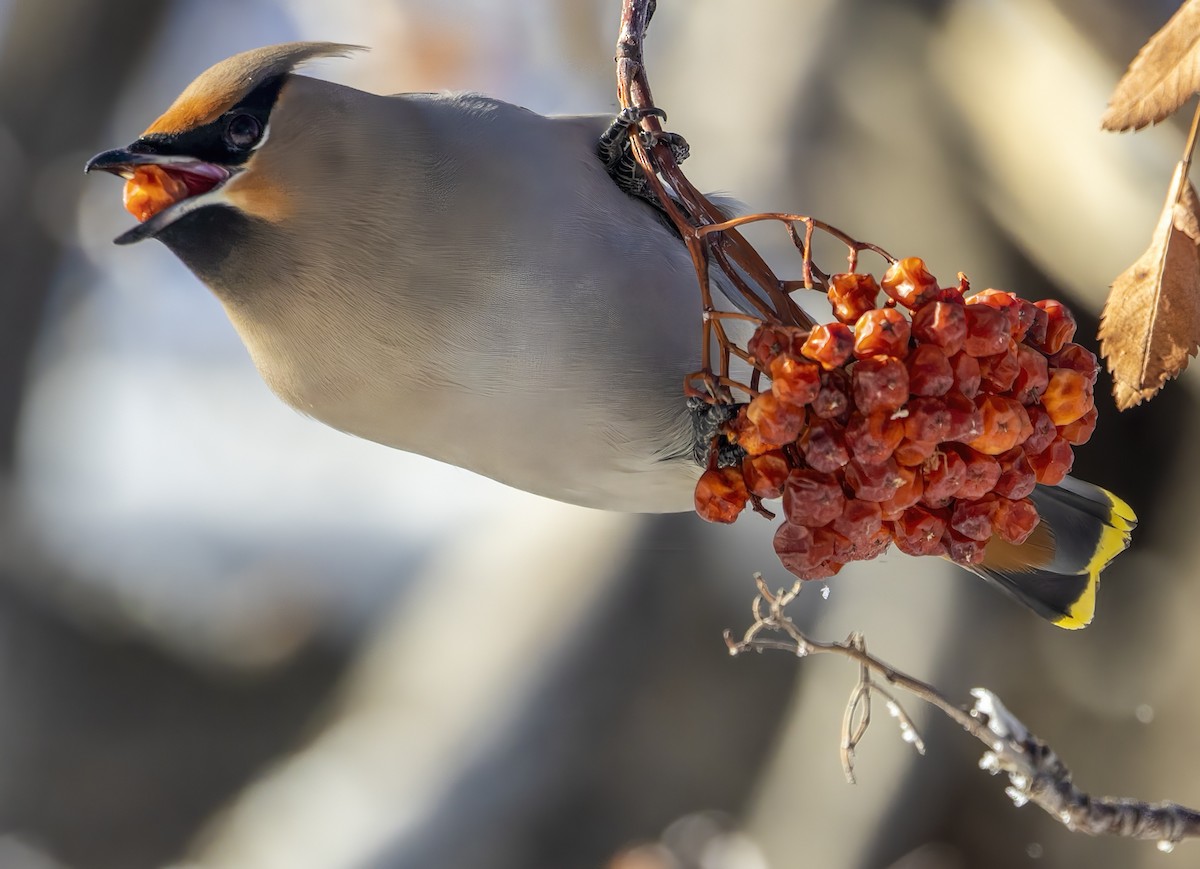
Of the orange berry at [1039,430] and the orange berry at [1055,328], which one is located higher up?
the orange berry at [1055,328]

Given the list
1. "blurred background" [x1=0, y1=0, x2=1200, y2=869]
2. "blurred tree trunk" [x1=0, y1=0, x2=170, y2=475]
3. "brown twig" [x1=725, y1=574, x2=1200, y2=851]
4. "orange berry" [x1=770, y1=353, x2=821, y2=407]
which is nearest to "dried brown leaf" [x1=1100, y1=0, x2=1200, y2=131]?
"orange berry" [x1=770, y1=353, x2=821, y2=407]

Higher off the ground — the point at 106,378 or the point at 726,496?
the point at 726,496

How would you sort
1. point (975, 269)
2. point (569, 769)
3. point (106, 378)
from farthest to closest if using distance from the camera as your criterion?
point (106, 378), point (569, 769), point (975, 269)

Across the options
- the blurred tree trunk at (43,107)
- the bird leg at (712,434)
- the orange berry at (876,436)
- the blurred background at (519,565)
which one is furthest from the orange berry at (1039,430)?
the blurred tree trunk at (43,107)

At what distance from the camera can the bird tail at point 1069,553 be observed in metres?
1.10

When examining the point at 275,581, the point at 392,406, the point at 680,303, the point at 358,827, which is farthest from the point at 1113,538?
the point at 275,581

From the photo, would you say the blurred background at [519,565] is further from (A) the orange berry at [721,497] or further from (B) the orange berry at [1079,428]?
(A) the orange berry at [721,497]

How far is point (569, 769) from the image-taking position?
244cm

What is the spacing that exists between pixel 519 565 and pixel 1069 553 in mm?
1636

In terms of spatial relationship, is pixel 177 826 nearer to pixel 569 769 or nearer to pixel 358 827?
pixel 358 827

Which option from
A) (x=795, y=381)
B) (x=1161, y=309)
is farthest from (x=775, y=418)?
(x=1161, y=309)

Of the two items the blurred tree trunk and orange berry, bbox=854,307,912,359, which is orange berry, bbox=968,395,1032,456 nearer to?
orange berry, bbox=854,307,912,359

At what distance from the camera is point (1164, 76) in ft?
2.13

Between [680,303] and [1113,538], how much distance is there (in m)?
0.54
